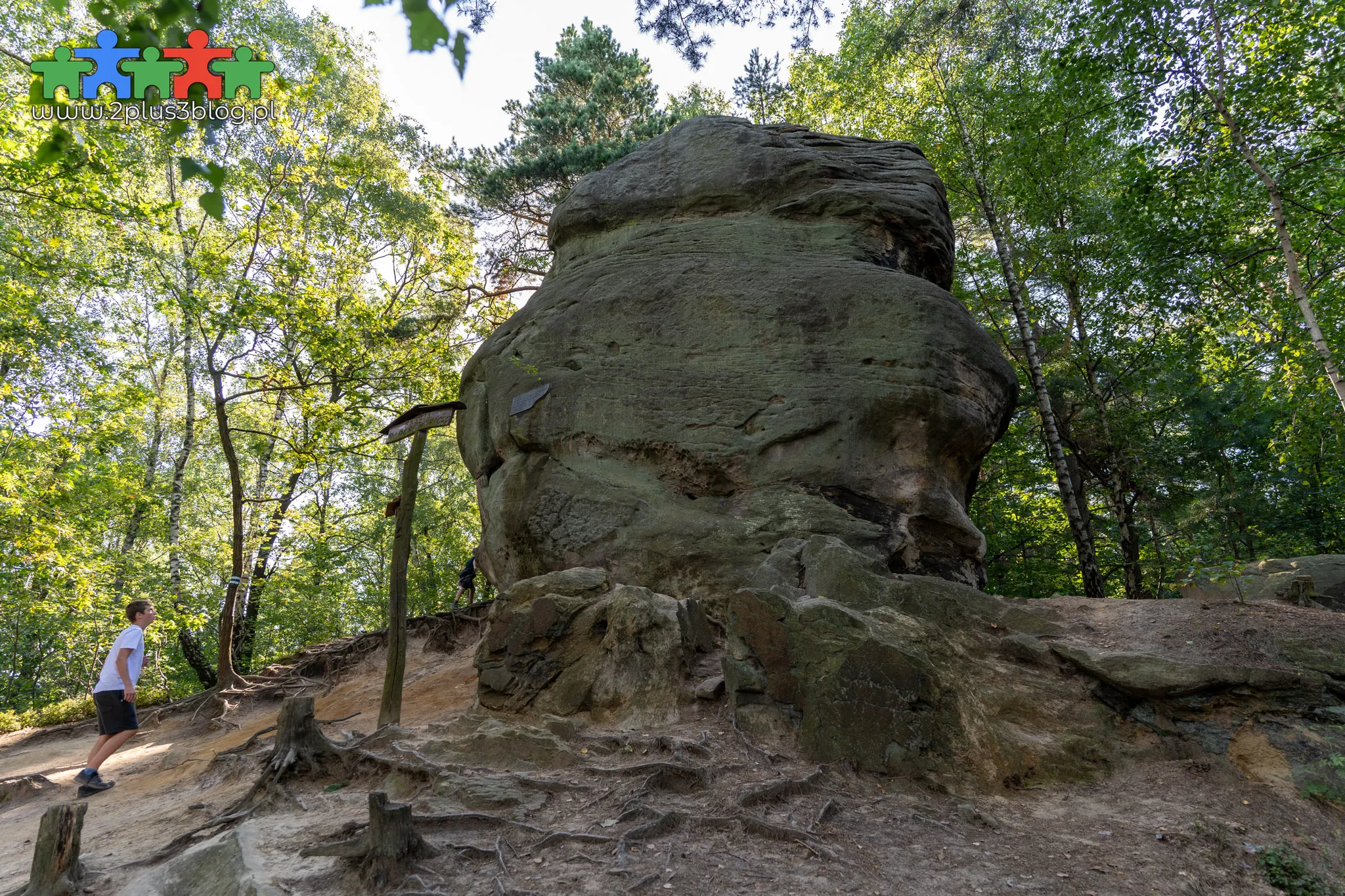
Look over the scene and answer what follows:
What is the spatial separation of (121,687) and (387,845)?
579 centimetres

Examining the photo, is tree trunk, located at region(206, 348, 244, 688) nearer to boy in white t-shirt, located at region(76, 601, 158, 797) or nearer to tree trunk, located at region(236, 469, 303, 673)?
tree trunk, located at region(236, 469, 303, 673)

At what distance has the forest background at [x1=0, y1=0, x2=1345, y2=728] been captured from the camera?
417 inches

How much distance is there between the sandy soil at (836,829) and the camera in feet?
12.2

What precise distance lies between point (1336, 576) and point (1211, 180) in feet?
21.4

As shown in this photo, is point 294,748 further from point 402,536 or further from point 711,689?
point 711,689

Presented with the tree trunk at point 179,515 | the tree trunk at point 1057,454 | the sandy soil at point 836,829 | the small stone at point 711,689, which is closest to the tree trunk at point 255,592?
the tree trunk at point 179,515

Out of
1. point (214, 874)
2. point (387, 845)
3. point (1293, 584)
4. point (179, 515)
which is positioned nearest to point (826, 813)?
point (387, 845)

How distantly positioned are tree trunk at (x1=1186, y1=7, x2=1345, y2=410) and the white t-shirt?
45.7 ft

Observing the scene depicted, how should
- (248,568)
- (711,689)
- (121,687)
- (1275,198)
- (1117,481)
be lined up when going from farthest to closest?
(248,568) < (1117,481) < (1275,198) < (121,687) < (711,689)

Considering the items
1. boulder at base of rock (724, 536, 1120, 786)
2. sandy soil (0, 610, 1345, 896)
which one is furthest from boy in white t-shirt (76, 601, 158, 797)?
boulder at base of rock (724, 536, 1120, 786)

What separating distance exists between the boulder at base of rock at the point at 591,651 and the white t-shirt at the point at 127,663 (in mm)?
3813

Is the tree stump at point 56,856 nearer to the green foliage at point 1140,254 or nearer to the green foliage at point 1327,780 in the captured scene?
the green foliage at point 1327,780

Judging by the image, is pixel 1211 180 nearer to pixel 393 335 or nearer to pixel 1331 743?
pixel 1331 743

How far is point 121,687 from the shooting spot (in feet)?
24.5
